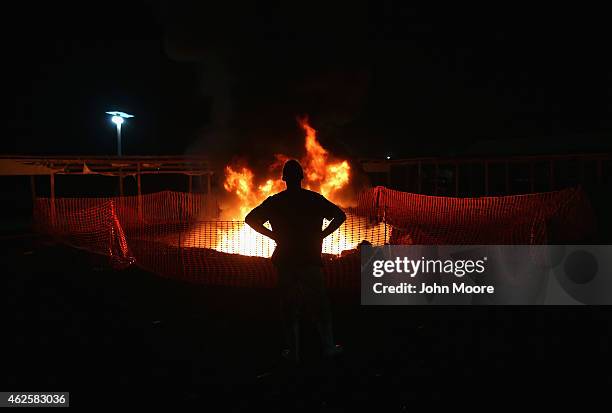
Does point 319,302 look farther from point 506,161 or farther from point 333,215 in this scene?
point 506,161

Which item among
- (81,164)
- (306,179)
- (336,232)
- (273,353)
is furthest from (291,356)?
(81,164)

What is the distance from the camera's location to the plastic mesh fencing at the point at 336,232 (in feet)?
25.7

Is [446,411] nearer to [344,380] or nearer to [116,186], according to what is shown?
[344,380]

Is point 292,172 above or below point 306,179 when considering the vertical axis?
below

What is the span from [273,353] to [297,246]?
55.5 inches

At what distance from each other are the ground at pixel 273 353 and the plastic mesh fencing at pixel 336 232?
0.76 meters

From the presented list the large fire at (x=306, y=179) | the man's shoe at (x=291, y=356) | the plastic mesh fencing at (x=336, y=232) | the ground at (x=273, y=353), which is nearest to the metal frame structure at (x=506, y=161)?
the plastic mesh fencing at (x=336, y=232)

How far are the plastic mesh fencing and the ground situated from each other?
A: 758 millimetres

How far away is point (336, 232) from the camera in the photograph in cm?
1095

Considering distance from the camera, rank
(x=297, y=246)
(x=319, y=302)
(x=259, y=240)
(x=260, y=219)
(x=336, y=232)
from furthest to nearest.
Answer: (x=336, y=232)
(x=259, y=240)
(x=260, y=219)
(x=319, y=302)
(x=297, y=246)

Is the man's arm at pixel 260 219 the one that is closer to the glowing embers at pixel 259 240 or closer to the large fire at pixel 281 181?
the glowing embers at pixel 259 240

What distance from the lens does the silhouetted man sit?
4.45 m

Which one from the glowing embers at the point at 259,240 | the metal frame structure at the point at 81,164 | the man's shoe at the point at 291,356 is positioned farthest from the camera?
the metal frame structure at the point at 81,164

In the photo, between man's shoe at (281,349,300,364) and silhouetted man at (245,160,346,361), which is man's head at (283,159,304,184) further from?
man's shoe at (281,349,300,364)
